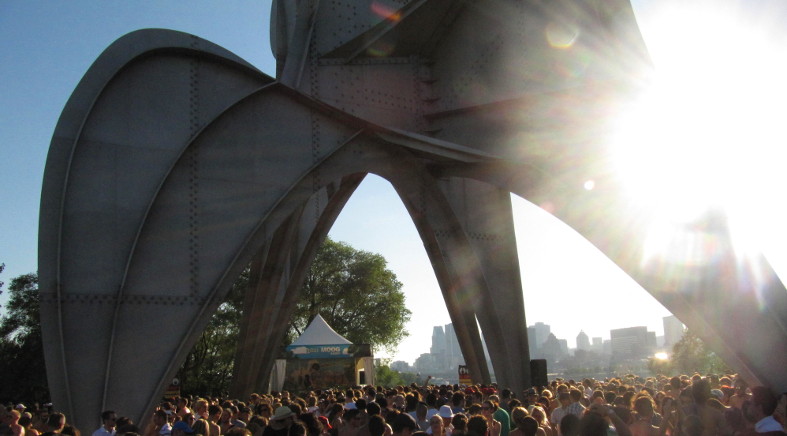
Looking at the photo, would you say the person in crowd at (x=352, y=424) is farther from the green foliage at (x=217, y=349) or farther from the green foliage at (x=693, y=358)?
the green foliage at (x=693, y=358)

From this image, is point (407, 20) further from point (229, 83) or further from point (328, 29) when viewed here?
point (229, 83)

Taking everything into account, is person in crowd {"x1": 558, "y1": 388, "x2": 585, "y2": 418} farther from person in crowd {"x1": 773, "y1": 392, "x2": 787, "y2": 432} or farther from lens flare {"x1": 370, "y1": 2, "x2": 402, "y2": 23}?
lens flare {"x1": 370, "y1": 2, "x2": 402, "y2": 23}

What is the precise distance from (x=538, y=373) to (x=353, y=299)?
24.0 meters

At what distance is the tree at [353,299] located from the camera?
3719 cm

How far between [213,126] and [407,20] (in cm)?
430

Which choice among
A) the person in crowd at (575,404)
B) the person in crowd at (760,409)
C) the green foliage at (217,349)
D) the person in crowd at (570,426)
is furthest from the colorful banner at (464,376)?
the green foliage at (217,349)

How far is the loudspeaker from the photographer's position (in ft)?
46.1

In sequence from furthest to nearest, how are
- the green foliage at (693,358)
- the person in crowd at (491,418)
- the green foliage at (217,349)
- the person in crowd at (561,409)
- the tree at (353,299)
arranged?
1. the green foliage at (693,358)
2. the tree at (353,299)
3. the green foliage at (217,349)
4. the person in crowd at (561,409)
5. the person in crowd at (491,418)

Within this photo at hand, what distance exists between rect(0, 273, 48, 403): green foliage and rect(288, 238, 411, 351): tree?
1260cm

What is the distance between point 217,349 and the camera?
35250 millimetres

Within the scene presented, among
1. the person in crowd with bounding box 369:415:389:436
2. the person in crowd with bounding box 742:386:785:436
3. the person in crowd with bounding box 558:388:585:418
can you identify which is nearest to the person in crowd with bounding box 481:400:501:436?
the person in crowd with bounding box 558:388:585:418

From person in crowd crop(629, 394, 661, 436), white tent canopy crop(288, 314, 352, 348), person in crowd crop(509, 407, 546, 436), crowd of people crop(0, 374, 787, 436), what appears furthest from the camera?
white tent canopy crop(288, 314, 352, 348)

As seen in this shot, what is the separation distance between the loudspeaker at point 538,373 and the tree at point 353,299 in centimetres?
2330

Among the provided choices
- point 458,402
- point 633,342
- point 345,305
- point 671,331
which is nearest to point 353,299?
point 345,305
